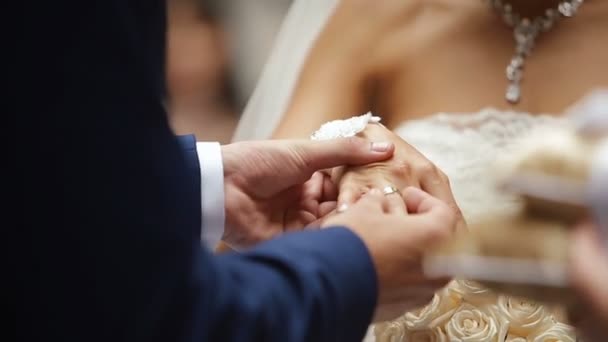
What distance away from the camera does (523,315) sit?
2.50 ft

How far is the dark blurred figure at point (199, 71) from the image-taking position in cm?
150

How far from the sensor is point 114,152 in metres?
0.41

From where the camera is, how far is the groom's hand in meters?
0.80

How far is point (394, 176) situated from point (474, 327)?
174 millimetres

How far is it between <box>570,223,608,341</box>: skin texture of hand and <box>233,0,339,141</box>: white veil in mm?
791

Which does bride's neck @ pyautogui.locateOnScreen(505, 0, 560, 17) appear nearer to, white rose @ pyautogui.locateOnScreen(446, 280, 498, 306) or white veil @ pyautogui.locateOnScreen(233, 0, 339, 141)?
white veil @ pyautogui.locateOnScreen(233, 0, 339, 141)

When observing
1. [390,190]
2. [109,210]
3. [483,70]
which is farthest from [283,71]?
[109,210]

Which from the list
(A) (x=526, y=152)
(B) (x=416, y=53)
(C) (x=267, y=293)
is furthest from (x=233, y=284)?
(B) (x=416, y=53)

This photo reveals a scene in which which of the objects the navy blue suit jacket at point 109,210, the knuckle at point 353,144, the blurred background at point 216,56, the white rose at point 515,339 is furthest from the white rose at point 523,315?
the blurred background at point 216,56

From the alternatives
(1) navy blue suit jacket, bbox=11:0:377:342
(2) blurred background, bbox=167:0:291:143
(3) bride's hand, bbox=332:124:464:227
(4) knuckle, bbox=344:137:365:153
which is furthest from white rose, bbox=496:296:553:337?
(2) blurred background, bbox=167:0:291:143

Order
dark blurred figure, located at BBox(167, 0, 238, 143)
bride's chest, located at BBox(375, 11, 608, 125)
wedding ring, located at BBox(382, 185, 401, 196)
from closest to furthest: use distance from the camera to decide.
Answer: wedding ring, located at BBox(382, 185, 401, 196) → bride's chest, located at BBox(375, 11, 608, 125) → dark blurred figure, located at BBox(167, 0, 238, 143)

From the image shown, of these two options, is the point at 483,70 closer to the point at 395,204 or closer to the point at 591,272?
the point at 395,204

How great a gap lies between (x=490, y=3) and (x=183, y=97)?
649 mm

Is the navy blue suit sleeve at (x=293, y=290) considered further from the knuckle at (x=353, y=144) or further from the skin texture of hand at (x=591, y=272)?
the knuckle at (x=353, y=144)
